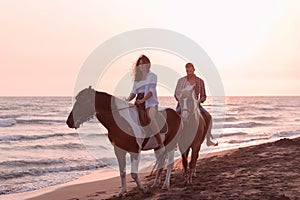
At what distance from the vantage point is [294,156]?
12195 millimetres

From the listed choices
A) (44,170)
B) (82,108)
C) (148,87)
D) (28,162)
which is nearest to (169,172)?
(148,87)

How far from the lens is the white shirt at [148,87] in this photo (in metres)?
7.77

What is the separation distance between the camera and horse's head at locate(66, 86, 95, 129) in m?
7.61

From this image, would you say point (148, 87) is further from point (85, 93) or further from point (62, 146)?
point (62, 146)

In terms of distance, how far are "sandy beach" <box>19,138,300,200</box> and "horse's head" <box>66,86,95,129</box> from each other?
2.00m

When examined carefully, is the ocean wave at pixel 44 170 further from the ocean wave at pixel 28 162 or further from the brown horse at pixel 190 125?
the brown horse at pixel 190 125

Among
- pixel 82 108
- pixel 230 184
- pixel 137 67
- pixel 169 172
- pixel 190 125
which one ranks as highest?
pixel 137 67

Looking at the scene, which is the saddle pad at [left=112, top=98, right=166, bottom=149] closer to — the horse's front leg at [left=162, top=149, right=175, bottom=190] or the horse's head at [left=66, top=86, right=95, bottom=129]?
the horse's head at [left=66, top=86, right=95, bottom=129]

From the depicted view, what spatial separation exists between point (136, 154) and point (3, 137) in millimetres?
22455

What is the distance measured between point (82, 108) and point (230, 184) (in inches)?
139

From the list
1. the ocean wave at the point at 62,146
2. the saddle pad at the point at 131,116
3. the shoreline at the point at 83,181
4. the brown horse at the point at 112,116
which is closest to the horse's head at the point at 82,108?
the brown horse at the point at 112,116

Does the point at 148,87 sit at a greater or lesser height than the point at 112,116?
greater

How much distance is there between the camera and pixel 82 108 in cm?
764

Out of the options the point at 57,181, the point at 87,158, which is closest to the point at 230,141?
the point at 87,158
